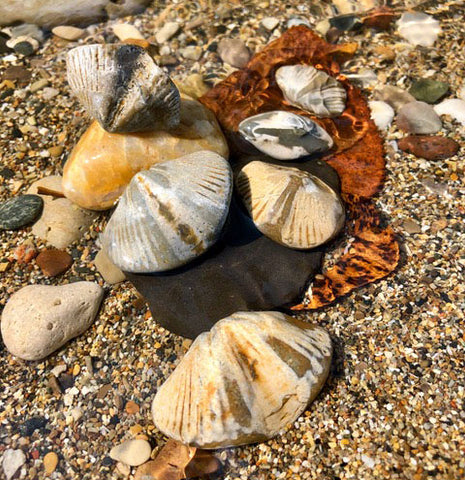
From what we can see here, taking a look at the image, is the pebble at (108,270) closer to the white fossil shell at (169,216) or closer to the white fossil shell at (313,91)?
the white fossil shell at (169,216)

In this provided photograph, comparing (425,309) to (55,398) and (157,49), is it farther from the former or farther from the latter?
(157,49)

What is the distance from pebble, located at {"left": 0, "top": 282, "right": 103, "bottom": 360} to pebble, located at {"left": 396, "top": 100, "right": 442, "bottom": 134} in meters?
2.39

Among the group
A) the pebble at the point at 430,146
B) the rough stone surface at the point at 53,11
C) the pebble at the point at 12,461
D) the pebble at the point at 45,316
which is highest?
the rough stone surface at the point at 53,11

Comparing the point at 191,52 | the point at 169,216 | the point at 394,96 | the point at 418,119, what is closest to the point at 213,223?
the point at 169,216

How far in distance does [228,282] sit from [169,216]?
1.70 feet

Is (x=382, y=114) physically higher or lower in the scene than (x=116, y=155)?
lower

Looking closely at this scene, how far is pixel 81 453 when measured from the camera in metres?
2.56

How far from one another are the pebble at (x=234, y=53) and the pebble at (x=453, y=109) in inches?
60.8

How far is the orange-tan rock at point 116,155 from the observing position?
3.13m

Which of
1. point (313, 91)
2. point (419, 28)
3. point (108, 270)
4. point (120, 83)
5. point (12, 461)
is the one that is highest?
point (120, 83)

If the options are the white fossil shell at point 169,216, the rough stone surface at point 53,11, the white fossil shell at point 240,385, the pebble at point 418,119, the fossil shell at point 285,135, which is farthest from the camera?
the rough stone surface at point 53,11

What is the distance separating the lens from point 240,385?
2371mm

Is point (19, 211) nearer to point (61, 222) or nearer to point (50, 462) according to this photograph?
point (61, 222)

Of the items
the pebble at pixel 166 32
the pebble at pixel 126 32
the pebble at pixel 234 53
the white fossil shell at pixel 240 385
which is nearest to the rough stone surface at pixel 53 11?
the pebble at pixel 126 32
